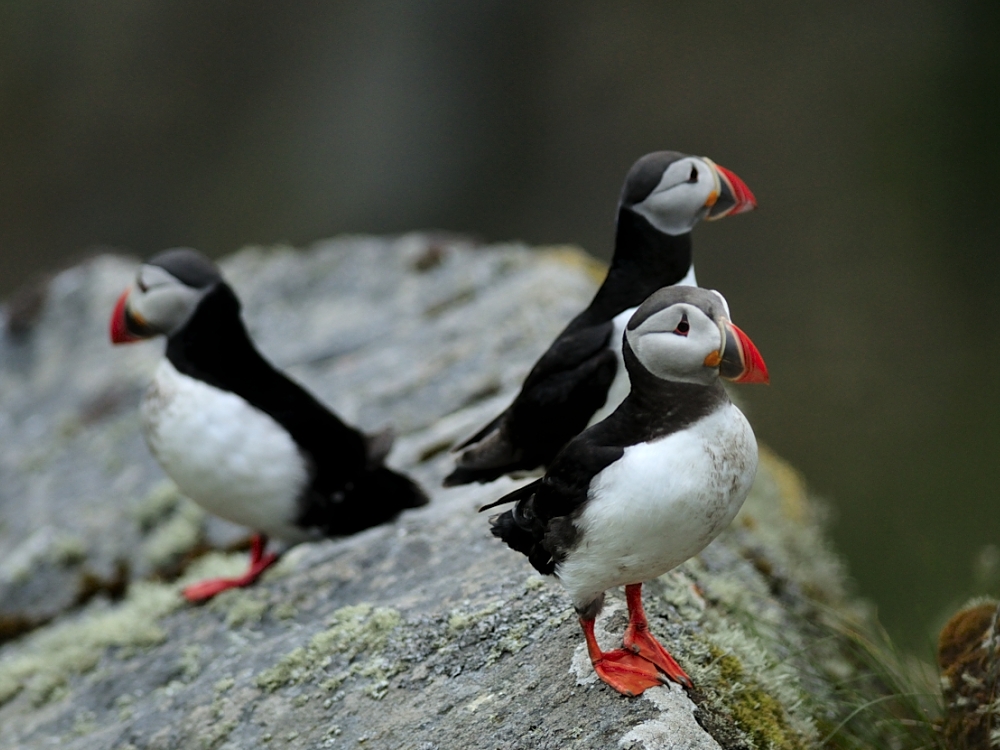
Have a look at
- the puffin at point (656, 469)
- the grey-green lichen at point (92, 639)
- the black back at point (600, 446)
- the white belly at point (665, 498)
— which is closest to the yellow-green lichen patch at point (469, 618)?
the black back at point (600, 446)

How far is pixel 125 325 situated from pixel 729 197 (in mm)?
2760

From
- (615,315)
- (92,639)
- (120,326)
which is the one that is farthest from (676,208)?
(92,639)

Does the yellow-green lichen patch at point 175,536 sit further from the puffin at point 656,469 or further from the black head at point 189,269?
the puffin at point 656,469

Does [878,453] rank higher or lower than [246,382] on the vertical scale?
lower

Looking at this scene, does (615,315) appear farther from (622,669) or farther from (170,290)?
(170,290)

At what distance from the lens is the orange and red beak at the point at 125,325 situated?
5.00 m

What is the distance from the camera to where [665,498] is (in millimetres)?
2867

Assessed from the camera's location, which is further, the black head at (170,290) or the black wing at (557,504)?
the black head at (170,290)

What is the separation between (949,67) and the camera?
42.6 ft

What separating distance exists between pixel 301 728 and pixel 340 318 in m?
3.83

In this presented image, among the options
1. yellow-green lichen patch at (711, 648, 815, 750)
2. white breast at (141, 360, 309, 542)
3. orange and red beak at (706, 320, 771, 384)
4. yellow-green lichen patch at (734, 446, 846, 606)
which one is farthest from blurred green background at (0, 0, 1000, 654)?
orange and red beak at (706, 320, 771, 384)

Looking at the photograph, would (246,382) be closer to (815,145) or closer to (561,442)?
(561,442)

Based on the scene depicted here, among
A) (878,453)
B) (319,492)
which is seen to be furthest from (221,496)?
(878,453)

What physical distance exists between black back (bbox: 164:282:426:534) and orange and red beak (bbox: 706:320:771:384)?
223 cm
